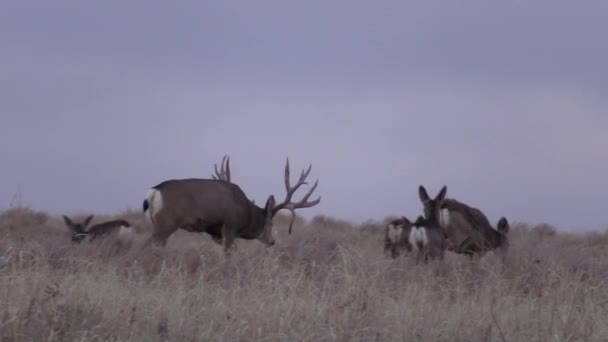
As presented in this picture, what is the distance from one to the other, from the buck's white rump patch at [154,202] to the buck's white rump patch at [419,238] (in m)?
4.69

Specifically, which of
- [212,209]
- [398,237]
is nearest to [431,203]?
[398,237]

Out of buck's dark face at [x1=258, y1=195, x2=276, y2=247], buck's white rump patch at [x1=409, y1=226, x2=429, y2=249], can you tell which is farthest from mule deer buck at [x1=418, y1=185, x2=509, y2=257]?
buck's dark face at [x1=258, y1=195, x2=276, y2=247]

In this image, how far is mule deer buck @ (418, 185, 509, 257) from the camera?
16.1 meters

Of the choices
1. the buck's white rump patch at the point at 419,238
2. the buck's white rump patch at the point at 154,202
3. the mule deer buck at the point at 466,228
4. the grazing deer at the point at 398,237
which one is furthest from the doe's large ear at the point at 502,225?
the buck's white rump patch at the point at 154,202

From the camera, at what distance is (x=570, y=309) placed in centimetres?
919

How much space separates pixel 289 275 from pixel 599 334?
3.25m

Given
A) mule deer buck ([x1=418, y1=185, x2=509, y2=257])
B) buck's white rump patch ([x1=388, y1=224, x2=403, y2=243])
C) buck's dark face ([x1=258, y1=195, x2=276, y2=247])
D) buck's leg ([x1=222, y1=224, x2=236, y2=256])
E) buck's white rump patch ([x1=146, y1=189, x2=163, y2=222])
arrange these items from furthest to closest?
buck's dark face ([x1=258, y1=195, x2=276, y2=247]) < buck's leg ([x1=222, y1=224, x2=236, y2=256]) < buck's white rump patch ([x1=388, y1=224, x2=403, y2=243]) < buck's white rump patch ([x1=146, y1=189, x2=163, y2=222]) < mule deer buck ([x1=418, y1=185, x2=509, y2=257])

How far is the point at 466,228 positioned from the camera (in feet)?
55.3

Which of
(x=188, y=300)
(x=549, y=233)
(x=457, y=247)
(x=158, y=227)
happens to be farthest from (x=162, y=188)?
(x=549, y=233)

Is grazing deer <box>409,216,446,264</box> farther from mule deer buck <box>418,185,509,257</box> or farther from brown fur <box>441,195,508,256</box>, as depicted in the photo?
brown fur <box>441,195,508,256</box>

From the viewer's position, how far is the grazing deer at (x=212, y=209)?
17.2m

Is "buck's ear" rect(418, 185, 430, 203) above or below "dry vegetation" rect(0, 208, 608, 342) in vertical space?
above

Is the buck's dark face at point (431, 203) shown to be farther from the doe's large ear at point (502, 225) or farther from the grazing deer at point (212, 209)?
the grazing deer at point (212, 209)

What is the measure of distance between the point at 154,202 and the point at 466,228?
519 cm
